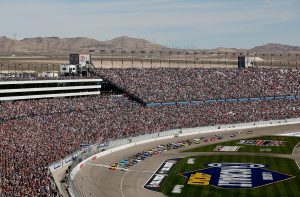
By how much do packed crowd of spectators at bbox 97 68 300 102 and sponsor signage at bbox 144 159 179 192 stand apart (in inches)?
1556

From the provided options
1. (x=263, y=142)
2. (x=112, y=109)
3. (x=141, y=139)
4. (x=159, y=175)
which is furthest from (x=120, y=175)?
(x=112, y=109)

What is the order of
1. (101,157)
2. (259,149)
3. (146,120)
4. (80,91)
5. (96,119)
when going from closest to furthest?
(101,157) → (259,149) → (96,119) → (146,120) → (80,91)

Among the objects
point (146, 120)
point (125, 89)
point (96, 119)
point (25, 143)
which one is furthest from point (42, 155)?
point (125, 89)

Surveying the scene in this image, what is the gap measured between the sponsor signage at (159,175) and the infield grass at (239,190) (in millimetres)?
690

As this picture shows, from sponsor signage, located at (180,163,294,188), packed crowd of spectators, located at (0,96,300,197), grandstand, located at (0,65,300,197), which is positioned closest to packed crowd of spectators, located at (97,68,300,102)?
grandstand, located at (0,65,300,197)

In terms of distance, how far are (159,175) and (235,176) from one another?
10604 mm

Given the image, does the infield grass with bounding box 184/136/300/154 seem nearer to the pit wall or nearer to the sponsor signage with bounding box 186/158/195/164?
the sponsor signage with bounding box 186/158/195/164

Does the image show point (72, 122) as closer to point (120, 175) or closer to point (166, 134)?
point (166, 134)

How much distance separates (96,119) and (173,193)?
37800mm

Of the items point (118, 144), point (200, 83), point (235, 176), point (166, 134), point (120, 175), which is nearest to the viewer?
point (235, 176)

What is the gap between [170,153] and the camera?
272 ft

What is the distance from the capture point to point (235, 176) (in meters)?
67.4

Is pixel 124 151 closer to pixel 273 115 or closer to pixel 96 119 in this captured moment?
pixel 96 119

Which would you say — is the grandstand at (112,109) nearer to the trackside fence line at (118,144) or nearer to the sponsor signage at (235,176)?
the trackside fence line at (118,144)
